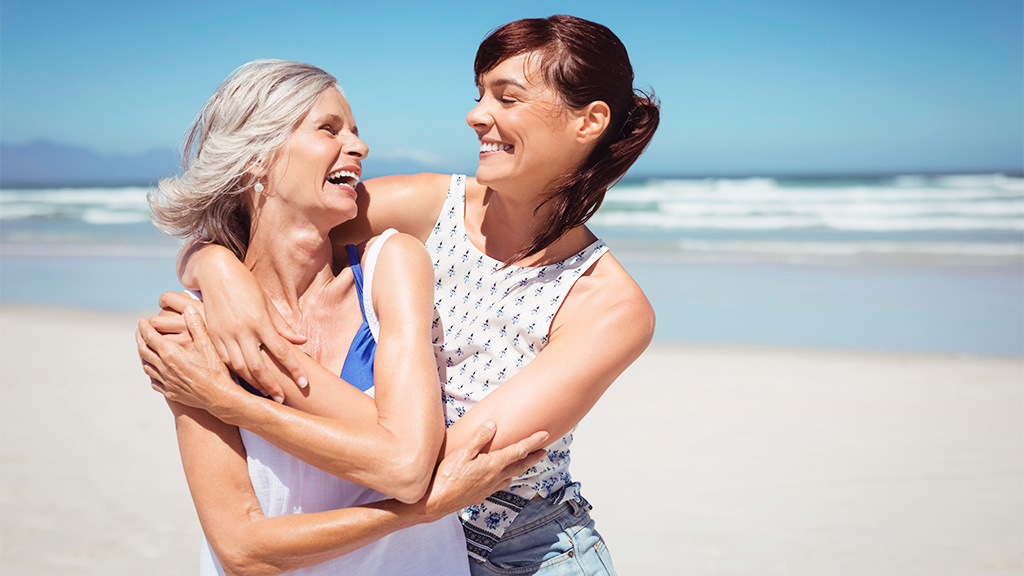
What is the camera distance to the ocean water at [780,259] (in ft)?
32.4

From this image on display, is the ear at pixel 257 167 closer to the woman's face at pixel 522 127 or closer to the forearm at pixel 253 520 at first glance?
the woman's face at pixel 522 127

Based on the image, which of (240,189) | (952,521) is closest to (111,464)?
(240,189)

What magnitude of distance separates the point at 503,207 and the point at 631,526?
129 inches

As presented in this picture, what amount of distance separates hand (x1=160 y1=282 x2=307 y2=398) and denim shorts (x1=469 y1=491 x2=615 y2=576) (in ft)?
2.78

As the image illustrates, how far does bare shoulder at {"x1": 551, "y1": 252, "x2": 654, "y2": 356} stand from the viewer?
2424 millimetres

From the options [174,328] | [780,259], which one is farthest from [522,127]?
[780,259]

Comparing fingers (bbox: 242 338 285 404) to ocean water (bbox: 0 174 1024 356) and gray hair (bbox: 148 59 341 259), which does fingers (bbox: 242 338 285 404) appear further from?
ocean water (bbox: 0 174 1024 356)

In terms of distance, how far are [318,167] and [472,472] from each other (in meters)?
1.05

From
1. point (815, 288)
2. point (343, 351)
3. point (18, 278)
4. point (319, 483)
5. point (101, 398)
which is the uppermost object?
point (343, 351)

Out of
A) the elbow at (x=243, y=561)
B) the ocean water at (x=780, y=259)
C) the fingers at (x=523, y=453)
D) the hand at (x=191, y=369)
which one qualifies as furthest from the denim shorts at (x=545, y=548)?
the ocean water at (x=780, y=259)

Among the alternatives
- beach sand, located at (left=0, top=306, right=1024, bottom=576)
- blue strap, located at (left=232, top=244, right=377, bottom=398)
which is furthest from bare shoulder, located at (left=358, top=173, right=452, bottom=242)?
beach sand, located at (left=0, top=306, right=1024, bottom=576)

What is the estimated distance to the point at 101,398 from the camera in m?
7.42

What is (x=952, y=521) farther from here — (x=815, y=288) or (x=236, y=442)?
(x=815, y=288)

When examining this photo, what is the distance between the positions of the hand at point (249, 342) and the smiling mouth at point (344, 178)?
18.9 inches
